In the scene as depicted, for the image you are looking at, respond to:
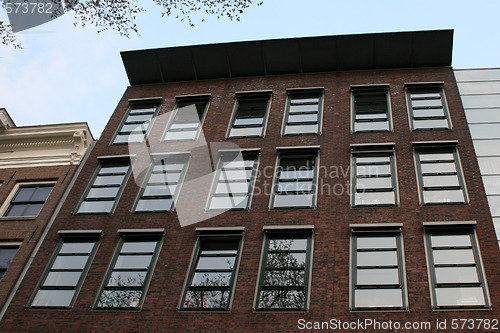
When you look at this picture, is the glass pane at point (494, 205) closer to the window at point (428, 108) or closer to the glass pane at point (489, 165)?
the glass pane at point (489, 165)

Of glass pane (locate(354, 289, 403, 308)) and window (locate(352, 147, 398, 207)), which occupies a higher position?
window (locate(352, 147, 398, 207))

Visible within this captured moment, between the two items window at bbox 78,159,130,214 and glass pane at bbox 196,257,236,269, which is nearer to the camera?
glass pane at bbox 196,257,236,269

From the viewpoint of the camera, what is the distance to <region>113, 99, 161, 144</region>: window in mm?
22203

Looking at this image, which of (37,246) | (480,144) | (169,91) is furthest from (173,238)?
(480,144)

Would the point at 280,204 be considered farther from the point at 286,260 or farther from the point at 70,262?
the point at 70,262

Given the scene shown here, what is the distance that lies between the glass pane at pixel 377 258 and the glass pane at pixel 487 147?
8405 mm

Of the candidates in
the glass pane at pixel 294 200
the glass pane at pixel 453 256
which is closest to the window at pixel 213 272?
the glass pane at pixel 294 200

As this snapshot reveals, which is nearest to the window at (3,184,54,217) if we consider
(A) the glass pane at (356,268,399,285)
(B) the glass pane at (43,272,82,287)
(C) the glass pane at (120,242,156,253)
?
(B) the glass pane at (43,272,82,287)

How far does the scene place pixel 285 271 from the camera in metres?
15.5

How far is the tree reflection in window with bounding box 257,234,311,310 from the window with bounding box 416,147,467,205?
4578mm

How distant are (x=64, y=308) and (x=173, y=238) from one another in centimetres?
402

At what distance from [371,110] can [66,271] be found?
13542mm

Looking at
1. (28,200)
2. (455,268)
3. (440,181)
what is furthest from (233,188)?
(28,200)

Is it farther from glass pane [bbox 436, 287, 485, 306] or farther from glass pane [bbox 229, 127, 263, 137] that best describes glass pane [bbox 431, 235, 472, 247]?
glass pane [bbox 229, 127, 263, 137]
